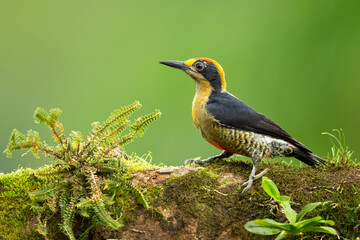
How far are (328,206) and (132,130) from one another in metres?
1.54

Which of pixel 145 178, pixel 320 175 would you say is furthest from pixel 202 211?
pixel 320 175

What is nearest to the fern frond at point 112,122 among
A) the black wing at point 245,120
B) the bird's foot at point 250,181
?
the bird's foot at point 250,181

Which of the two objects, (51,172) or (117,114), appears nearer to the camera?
(51,172)

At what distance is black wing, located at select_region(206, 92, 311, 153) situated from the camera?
3.96 metres

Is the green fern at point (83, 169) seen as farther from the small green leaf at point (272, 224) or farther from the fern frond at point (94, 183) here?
the small green leaf at point (272, 224)

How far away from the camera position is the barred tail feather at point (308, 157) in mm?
3816

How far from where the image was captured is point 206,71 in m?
4.53

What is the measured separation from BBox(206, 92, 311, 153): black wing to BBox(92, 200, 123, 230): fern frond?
1621 millimetres

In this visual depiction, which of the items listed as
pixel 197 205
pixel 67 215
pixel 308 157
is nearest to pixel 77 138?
pixel 67 215

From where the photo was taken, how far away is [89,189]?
9.64ft

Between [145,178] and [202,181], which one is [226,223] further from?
[145,178]

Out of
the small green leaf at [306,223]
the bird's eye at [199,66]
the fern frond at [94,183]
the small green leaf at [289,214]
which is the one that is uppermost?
the bird's eye at [199,66]

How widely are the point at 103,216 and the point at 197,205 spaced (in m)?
0.74

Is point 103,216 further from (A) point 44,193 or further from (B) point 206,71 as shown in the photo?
(B) point 206,71
